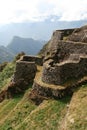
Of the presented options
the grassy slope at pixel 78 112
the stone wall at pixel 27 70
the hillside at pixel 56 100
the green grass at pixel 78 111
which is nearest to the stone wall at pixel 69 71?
the hillside at pixel 56 100

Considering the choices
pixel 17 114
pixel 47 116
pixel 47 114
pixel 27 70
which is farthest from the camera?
pixel 27 70

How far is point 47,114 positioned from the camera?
3541 cm

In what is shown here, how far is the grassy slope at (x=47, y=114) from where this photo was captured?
97.6ft

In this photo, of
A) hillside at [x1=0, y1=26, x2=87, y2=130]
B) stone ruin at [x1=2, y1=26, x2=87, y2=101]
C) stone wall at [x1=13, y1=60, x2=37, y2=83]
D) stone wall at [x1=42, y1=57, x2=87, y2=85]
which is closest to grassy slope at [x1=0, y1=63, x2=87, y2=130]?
hillside at [x1=0, y1=26, x2=87, y2=130]

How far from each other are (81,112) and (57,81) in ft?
25.8

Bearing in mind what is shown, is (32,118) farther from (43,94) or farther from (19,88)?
(19,88)

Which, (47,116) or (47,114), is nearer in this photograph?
(47,116)

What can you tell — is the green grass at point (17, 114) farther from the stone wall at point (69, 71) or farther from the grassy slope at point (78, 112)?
the grassy slope at point (78, 112)

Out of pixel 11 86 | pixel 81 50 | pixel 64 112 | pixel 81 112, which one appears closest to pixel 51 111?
pixel 64 112

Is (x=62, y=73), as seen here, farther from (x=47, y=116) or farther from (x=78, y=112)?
(x=78, y=112)

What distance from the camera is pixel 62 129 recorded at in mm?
29562

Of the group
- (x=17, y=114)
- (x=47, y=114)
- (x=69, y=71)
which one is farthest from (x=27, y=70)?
(x=47, y=114)

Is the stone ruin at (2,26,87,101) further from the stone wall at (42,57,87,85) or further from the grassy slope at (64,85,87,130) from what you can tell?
the grassy slope at (64,85,87,130)

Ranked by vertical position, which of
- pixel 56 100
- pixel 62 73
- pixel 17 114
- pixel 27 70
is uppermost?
pixel 62 73
